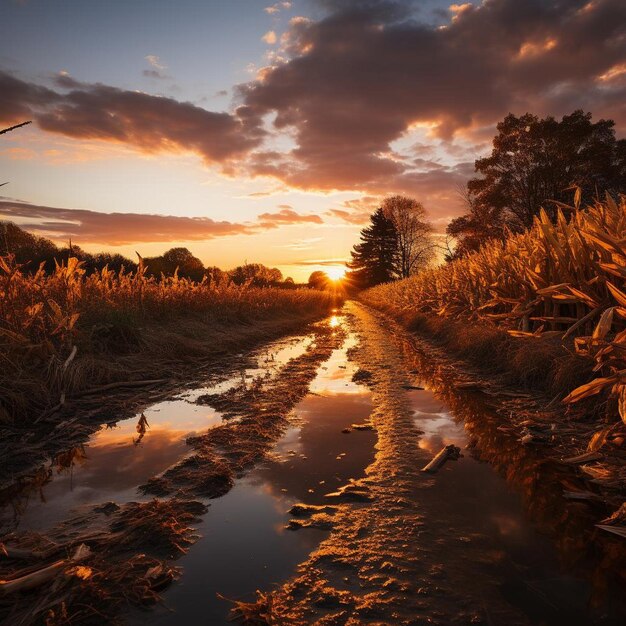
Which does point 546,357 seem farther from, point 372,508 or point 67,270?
point 67,270

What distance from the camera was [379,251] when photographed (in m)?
64.8

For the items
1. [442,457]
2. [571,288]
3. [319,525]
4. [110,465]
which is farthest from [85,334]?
[571,288]

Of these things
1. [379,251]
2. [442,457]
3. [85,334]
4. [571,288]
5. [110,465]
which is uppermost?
[379,251]

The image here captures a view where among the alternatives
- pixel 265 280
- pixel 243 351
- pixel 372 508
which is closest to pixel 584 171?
pixel 265 280

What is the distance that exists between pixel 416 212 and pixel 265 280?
103 feet

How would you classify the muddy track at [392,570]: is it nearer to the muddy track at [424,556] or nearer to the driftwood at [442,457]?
the muddy track at [424,556]

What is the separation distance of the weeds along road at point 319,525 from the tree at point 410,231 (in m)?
51.9

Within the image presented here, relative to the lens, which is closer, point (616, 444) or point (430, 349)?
point (616, 444)

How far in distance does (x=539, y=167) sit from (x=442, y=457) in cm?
2818

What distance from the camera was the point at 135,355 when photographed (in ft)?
21.9

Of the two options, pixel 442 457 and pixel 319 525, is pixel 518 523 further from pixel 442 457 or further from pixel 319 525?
pixel 319 525

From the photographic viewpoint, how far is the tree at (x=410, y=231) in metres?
53.4

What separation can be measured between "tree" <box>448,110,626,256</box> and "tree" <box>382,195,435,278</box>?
2590 centimetres

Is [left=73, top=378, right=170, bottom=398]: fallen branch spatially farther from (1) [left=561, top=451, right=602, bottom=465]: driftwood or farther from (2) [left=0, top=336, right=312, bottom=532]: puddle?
(1) [left=561, top=451, right=602, bottom=465]: driftwood
